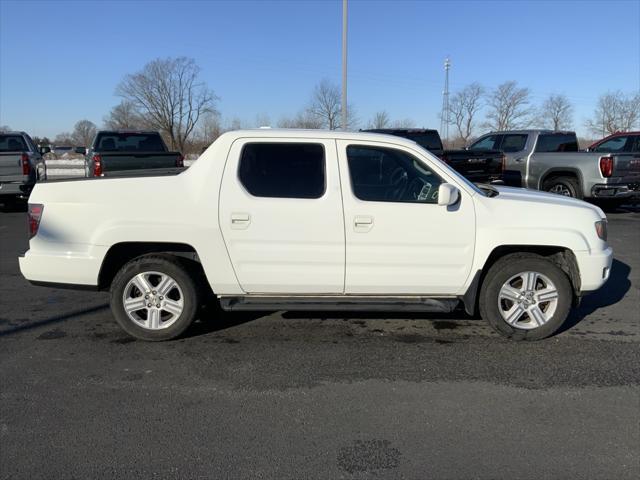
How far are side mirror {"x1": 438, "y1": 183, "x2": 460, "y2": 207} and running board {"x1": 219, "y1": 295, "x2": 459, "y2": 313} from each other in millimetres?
884

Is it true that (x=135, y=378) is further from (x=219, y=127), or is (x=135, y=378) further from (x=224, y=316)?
(x=219, y=127)

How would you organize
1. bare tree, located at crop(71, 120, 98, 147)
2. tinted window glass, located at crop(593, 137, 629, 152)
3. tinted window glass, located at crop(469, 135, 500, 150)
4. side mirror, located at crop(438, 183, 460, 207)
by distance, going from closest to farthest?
1. side mirror, located at crop(438, 183, 460, 207)
2. tinted window glass, located at crop(593, 137, 629, 152)
3. tinted window glass, located at crop(469, 135, 500, 150)
4. bare tree, located at crop(71, 120, 98, 147)

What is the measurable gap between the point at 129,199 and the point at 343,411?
8.15 feet

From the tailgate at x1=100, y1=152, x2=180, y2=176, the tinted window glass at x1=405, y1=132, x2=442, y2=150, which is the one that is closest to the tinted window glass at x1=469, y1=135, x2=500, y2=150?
the tinted window glass at x1=405, y1=132, x2=442, y2=150

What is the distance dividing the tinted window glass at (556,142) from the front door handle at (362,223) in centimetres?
1004

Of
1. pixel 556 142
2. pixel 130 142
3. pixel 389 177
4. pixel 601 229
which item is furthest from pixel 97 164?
pixel 556 142

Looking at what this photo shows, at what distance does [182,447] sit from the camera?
2979 mm

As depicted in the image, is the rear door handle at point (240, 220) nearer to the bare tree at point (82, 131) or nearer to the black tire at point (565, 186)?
the black tire at point (565, 186)

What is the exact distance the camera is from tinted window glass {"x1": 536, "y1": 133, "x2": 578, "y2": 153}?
1292 cm

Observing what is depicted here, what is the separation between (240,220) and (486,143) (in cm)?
1159

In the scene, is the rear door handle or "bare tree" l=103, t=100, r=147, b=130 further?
"bare tree" l=103, t=100, r=147, b=130

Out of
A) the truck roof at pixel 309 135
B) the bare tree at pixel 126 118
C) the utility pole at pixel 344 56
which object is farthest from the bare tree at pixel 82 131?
the truck roof at pixel 309 135

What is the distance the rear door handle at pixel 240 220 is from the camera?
14.1ft

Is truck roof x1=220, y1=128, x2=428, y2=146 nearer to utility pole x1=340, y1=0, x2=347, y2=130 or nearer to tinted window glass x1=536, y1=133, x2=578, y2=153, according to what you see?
tinted window glass x1=536, y1=133, x2=578, y2=153
